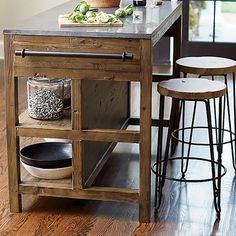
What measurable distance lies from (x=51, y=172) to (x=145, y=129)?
52cm

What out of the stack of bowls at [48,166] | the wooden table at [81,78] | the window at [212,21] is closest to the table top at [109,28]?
the wooden table at [81,78]

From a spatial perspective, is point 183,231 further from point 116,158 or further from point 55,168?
point 116,158

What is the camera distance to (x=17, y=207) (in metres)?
2.94

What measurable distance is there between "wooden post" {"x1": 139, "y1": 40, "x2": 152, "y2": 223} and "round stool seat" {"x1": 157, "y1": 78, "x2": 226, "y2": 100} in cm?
17

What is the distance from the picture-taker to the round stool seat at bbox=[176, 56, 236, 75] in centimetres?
329

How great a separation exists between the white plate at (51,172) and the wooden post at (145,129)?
38 cm

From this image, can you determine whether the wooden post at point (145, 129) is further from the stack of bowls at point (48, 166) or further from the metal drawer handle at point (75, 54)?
the stack of bowls at point (48, 166)

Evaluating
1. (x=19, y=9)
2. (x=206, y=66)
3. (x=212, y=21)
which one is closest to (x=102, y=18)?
(x=206, y=66)

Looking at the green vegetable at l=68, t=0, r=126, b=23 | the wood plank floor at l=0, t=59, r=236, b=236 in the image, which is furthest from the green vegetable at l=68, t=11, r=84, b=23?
the wood plank floor at l=0, t=59, r=236, b=236

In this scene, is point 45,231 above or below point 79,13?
below

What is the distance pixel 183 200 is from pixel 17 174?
82cm

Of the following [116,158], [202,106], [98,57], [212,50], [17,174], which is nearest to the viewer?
[98,57]

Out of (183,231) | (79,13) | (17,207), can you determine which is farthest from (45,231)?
(79,13)

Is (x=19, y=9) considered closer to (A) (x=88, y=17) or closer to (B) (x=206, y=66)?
(B) (x=206, y=66)
